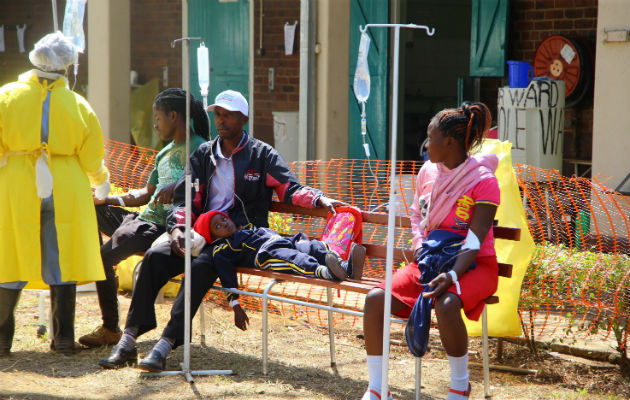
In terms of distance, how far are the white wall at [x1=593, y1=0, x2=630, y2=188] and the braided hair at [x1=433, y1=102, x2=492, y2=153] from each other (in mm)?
2949

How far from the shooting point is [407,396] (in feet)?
14.2

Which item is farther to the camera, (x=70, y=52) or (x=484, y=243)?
(x=70, y=52)

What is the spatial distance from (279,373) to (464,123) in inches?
67.3

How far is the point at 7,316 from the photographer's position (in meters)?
4.75

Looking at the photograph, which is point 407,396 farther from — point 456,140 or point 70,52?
point 70,52

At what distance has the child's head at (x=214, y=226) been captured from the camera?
183 inches

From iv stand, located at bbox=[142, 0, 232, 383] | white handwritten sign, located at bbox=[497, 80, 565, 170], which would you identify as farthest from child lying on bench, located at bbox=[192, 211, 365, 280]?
white handwritten sign, located at bbox=[497, 80, 565, 170]

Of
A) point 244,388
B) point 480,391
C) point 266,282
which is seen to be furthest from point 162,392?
point 266,282

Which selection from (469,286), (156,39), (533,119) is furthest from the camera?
(156,39)

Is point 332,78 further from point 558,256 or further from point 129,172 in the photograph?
point 558,256

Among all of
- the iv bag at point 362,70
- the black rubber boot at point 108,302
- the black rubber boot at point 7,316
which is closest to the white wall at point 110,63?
the black rubber boot at point 108,302

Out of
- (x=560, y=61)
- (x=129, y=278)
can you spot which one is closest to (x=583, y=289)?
(x=129, y=278)

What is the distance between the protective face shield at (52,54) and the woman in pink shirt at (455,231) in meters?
2.07

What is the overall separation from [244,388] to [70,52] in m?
2.06
